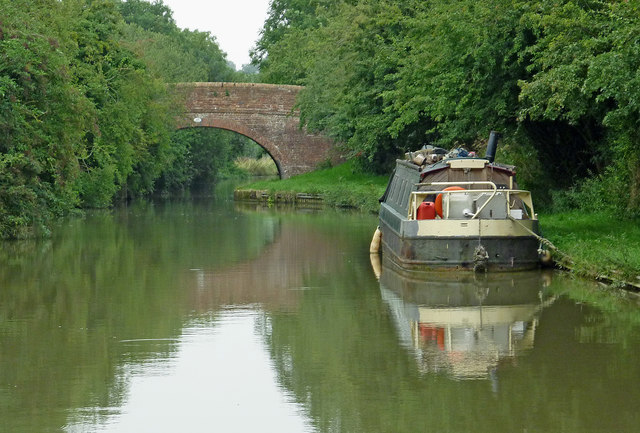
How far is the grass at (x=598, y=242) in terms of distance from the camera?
13688mm

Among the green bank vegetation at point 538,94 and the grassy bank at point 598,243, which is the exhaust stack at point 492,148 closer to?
the green bank vegetation at point 538,94

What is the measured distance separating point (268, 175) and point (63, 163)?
158ft

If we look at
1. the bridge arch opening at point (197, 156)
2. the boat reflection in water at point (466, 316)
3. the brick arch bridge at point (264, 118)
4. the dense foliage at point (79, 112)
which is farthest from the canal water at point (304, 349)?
the bridge arch opening at point (197, 156)

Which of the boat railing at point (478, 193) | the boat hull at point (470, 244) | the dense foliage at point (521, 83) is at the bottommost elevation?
the boat hull at point (470, 244)

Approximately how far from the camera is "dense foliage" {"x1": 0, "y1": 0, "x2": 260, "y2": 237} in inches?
834

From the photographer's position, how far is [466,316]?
489 inches

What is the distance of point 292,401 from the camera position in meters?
8.37

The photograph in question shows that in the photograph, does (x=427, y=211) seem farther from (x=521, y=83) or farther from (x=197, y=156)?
(x=197, y=156)

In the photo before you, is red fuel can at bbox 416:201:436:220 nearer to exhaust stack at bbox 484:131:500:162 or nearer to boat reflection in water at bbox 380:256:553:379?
boat reflection in water at bbox 380:256:553:379

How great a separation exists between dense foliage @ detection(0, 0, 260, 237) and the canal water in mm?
3307

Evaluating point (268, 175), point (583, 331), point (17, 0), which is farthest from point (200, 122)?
point (583, 331)

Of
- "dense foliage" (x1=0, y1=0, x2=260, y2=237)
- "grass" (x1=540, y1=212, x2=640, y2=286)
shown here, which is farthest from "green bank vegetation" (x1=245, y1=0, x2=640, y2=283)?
"dense foliage" (x1=0, y1=0, x2=260, y2=237)

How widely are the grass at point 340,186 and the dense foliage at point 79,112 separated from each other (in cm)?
482

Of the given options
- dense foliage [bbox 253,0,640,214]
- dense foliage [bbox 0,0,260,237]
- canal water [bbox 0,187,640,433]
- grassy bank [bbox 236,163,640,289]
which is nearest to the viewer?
canal water [bbox 0,187,640,433]
